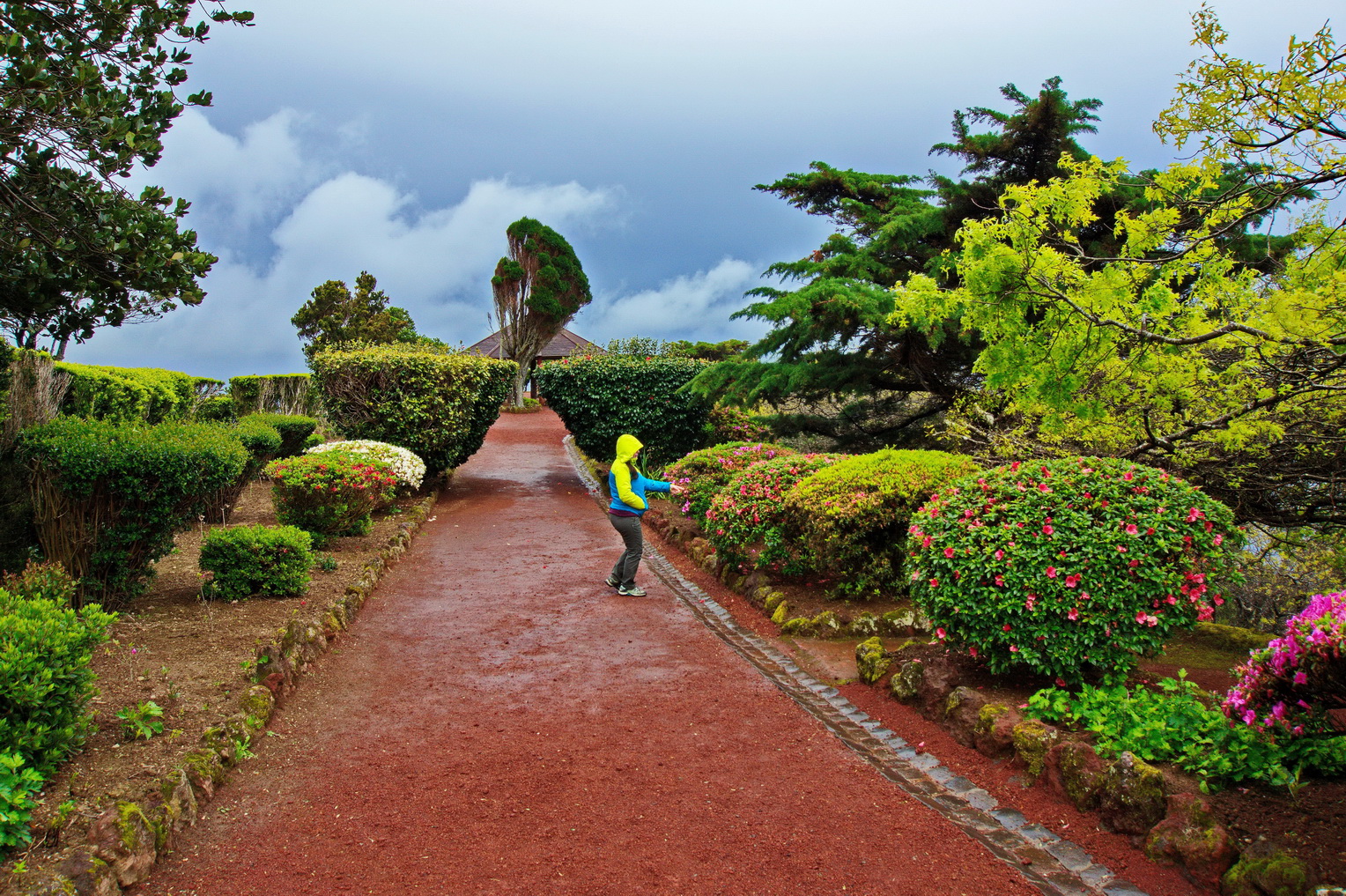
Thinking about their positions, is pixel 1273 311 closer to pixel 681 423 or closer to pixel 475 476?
pixel 681 423

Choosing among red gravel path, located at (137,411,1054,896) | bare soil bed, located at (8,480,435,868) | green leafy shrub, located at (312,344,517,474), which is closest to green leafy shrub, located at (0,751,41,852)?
bare soil bed, located at (8,480,435,868)

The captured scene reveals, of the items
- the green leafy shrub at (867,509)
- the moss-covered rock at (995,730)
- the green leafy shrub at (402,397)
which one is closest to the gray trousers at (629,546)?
the green leafy shrub at (867,509)

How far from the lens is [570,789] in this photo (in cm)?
472

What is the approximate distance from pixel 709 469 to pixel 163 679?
8009 millimetres

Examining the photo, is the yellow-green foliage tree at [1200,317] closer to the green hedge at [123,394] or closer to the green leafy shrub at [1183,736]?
the green leafy shrub at [1183,736]

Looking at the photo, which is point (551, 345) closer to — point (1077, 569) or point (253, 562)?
point (253, 562)

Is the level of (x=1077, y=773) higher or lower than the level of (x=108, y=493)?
lower

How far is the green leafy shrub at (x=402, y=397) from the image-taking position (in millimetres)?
15094

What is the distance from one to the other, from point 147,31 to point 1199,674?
29.1 feet

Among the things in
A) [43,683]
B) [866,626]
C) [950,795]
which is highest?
[43,683]

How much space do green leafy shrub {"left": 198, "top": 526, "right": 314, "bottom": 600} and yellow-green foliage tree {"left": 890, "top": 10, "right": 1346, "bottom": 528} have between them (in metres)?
6.27

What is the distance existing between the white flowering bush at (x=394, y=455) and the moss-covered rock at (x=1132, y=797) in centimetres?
1086

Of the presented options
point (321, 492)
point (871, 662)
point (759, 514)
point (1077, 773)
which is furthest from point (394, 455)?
point (1077, 773)

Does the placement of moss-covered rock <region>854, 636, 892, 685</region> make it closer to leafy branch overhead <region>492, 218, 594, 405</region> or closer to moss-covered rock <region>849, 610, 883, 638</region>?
moss-covered rock <region>849, 610, 883, 638</region>
